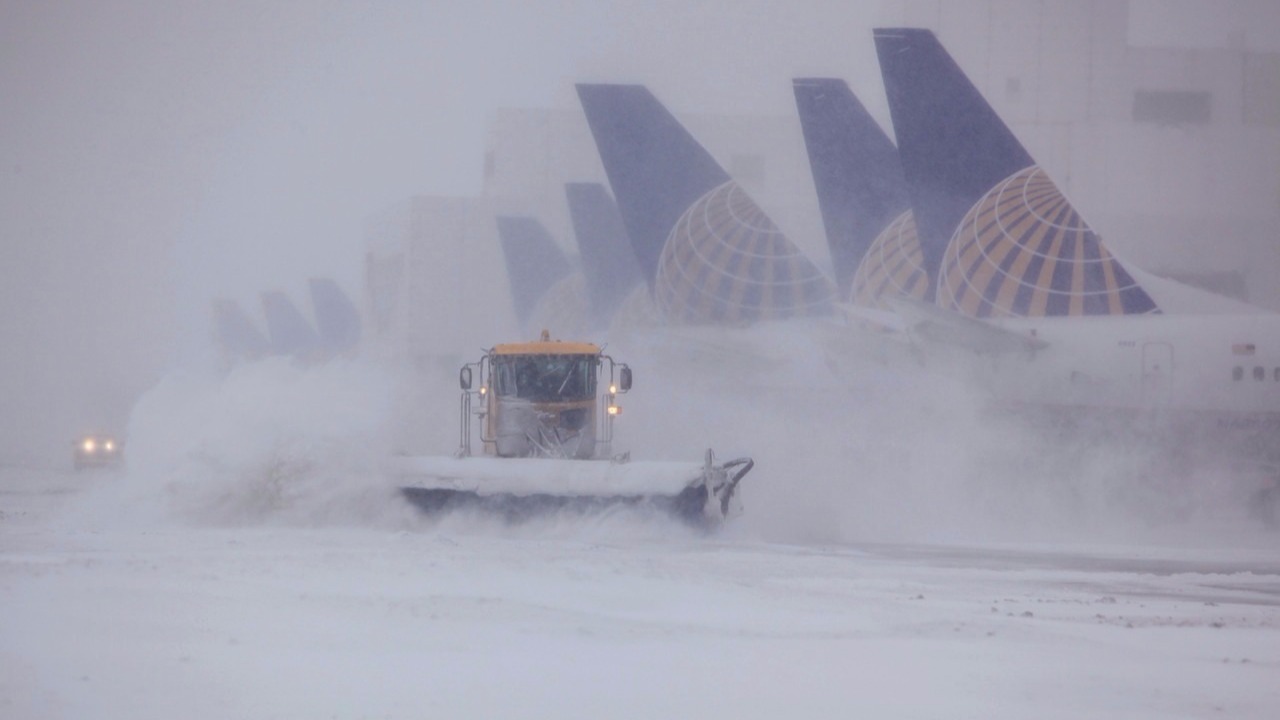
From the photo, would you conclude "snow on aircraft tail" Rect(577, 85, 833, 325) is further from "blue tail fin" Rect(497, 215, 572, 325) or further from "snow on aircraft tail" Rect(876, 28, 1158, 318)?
"blue tail fin" Rect(497, 215, 572, 325)

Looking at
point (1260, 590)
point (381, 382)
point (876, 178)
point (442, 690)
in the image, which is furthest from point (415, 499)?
point (876, 178)

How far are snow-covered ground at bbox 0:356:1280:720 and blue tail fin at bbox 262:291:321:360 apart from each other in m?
56.8

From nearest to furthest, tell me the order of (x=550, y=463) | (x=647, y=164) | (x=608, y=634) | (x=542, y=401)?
(x=608, y=634) < (x=550, y=463) < (x=542, y=401) < (x=647, y=164)

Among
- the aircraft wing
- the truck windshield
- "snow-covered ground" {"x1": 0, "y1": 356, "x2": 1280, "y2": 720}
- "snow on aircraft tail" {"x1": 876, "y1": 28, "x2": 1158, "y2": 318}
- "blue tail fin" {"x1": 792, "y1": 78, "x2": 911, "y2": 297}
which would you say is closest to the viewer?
"snow-covered ground" {"x1": 0, "y1": 356, "x2": 1280, "y2": 720}

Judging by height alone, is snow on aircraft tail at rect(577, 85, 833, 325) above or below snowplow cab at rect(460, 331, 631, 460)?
above

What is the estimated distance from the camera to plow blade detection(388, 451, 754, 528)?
658 inches

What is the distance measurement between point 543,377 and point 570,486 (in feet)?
8.50

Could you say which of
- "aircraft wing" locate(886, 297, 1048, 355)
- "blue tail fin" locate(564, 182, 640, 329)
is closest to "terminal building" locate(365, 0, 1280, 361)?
"blue tail fin" locate(564, 182, 640, 329)

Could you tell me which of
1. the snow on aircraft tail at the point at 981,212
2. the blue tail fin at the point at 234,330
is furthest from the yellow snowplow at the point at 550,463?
the blue tail fin at the point at 234,330

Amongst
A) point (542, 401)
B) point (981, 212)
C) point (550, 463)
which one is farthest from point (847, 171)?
point (550, 463)

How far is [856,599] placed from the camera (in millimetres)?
11289

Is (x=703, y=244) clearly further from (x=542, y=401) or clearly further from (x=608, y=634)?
(x=608, y=634)

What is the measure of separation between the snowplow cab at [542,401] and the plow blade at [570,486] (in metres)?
1.05

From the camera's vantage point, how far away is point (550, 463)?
17.6 metres
